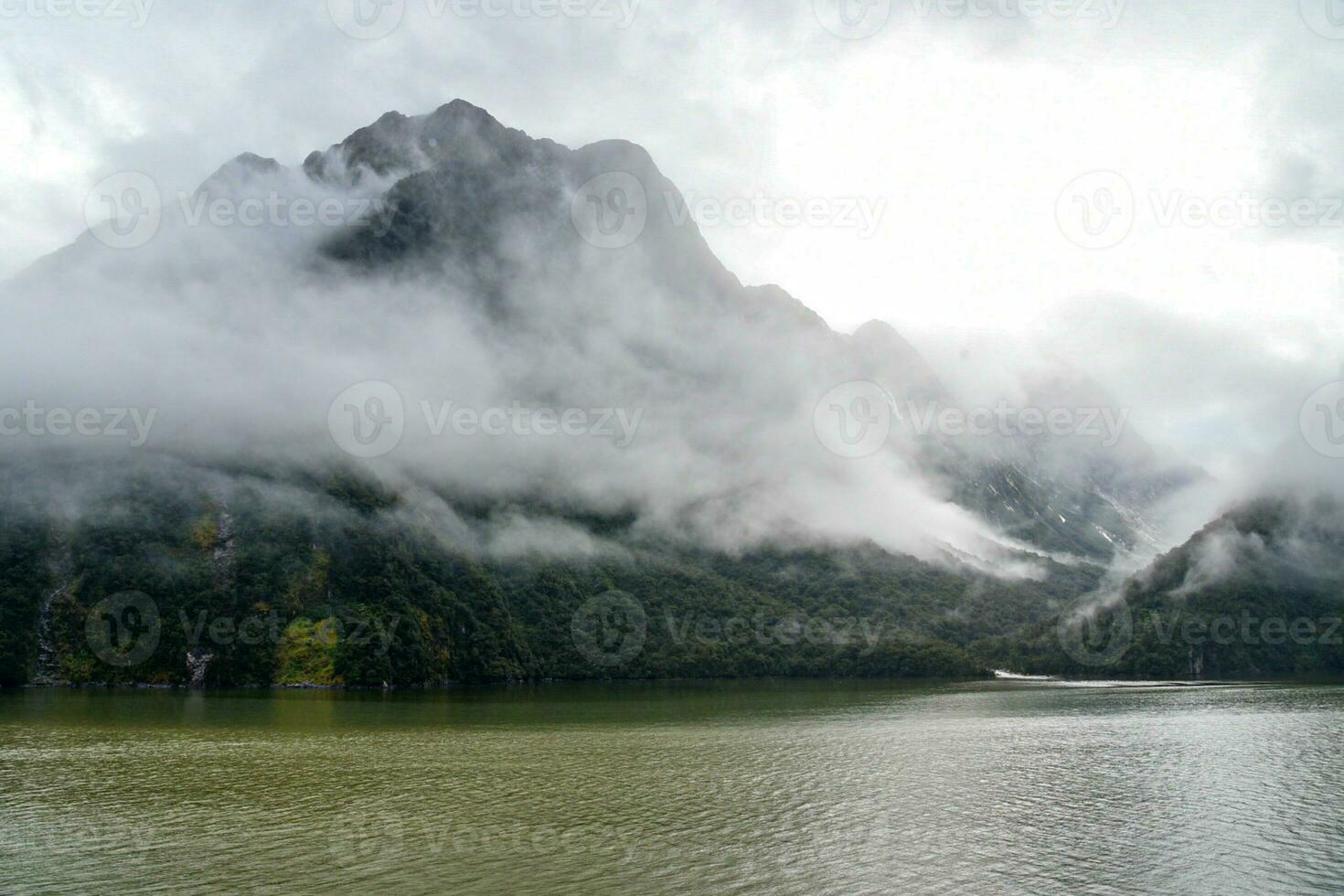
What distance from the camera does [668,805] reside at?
1565 inches

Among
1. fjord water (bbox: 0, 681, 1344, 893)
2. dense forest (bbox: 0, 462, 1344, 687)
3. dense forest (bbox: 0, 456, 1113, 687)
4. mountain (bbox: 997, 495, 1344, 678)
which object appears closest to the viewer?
fjord water (bbox: 0, 681, 1344, 893)

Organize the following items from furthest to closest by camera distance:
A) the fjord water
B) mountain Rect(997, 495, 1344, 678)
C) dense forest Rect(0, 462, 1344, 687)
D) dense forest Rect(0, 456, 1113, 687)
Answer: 1. mountain Rect(997, 495, 1344, 678)
2. dense forest Rect(0, 462, 1344, 687)
3. dense forest Rect(0, 456, 1113, 687)
4. the fjord water

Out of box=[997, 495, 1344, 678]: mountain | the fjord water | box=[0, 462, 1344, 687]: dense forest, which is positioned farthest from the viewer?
box=[997, 495, 1344, 678]: mountain

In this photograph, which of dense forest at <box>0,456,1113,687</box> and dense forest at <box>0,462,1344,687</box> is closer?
dense forest at <box>0,456,1113,687</box>

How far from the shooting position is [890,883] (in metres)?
27.5

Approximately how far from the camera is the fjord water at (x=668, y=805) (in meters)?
28.1

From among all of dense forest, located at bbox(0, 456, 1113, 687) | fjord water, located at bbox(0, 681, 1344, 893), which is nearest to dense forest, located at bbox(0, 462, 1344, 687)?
dense forest, located at bbox(0, 456, 1113, 687)

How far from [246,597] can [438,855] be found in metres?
135

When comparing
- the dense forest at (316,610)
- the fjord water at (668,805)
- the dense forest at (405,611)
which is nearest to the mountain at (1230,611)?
the dense forest at (405,611)

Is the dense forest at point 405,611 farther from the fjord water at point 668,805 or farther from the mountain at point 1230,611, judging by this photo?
the fjord water at point 668,805

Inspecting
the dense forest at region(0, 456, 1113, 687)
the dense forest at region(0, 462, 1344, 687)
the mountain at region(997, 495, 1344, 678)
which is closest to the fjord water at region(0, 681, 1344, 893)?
the dense forest at region(0, 456, 1113, 687)

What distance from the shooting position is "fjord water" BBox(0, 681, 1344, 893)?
2809 centimetres

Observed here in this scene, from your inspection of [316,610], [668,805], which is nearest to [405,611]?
[316,610]

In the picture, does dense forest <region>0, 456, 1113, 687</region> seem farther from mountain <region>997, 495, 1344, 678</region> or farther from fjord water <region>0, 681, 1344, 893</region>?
fjord water <region>0, 681, 1344, 893</region>
